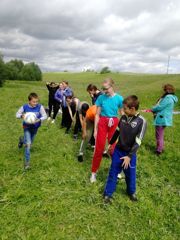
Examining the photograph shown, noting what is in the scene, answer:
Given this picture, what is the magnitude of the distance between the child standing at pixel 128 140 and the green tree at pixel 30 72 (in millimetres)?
85348

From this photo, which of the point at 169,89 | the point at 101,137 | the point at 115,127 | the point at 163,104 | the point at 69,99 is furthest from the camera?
the point at 69,99

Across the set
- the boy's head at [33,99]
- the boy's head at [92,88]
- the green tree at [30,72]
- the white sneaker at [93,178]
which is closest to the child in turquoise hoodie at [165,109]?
the boy's head at [92,88]

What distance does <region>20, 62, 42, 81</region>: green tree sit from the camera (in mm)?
87188

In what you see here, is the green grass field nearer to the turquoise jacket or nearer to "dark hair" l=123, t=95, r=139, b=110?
the turquoise jacket

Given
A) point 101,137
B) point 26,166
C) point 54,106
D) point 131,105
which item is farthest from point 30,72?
point 131,105

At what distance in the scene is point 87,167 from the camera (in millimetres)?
7238

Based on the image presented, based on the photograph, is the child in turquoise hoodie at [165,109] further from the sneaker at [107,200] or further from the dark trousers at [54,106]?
the dark trousers at [54,106]

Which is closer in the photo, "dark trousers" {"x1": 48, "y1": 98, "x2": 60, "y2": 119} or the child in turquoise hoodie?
the child in turquoise hoodie

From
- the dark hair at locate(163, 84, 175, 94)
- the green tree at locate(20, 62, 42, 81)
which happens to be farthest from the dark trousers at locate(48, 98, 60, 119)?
the green tree at locate(20, 62, 42, 81)

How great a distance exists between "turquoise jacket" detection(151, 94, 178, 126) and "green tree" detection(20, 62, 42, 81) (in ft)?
272

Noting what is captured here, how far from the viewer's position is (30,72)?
87875 millimetres

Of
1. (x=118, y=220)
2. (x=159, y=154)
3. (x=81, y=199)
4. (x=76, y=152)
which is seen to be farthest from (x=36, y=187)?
(x=159, y=154)

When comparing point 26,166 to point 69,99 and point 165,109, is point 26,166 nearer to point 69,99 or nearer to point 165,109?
point 69,99

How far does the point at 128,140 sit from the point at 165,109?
350 centimetres
